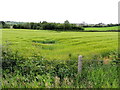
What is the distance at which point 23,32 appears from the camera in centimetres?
760

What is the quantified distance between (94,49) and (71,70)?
2.11 metres

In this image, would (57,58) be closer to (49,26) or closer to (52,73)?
(52,73)

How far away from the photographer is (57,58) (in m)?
6.46

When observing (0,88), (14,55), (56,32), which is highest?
(56,32)

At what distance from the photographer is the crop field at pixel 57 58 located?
189 inches

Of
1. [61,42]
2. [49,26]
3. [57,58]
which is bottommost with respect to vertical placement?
[57,58]

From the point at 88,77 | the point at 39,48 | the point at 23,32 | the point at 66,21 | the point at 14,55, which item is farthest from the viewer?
the point at 66,21

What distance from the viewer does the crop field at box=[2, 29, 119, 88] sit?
4.80 m

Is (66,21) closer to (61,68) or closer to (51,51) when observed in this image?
(51,51)

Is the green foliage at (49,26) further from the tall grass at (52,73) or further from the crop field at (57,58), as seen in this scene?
the tall grass at (52,73)

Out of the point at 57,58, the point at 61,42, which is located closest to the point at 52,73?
the point at 57,58

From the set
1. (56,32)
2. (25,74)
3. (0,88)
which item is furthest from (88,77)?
(56,32)

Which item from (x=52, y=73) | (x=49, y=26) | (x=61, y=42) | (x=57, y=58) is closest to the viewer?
(x=52, y=73)

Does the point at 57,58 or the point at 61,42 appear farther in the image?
the point at 61,42
